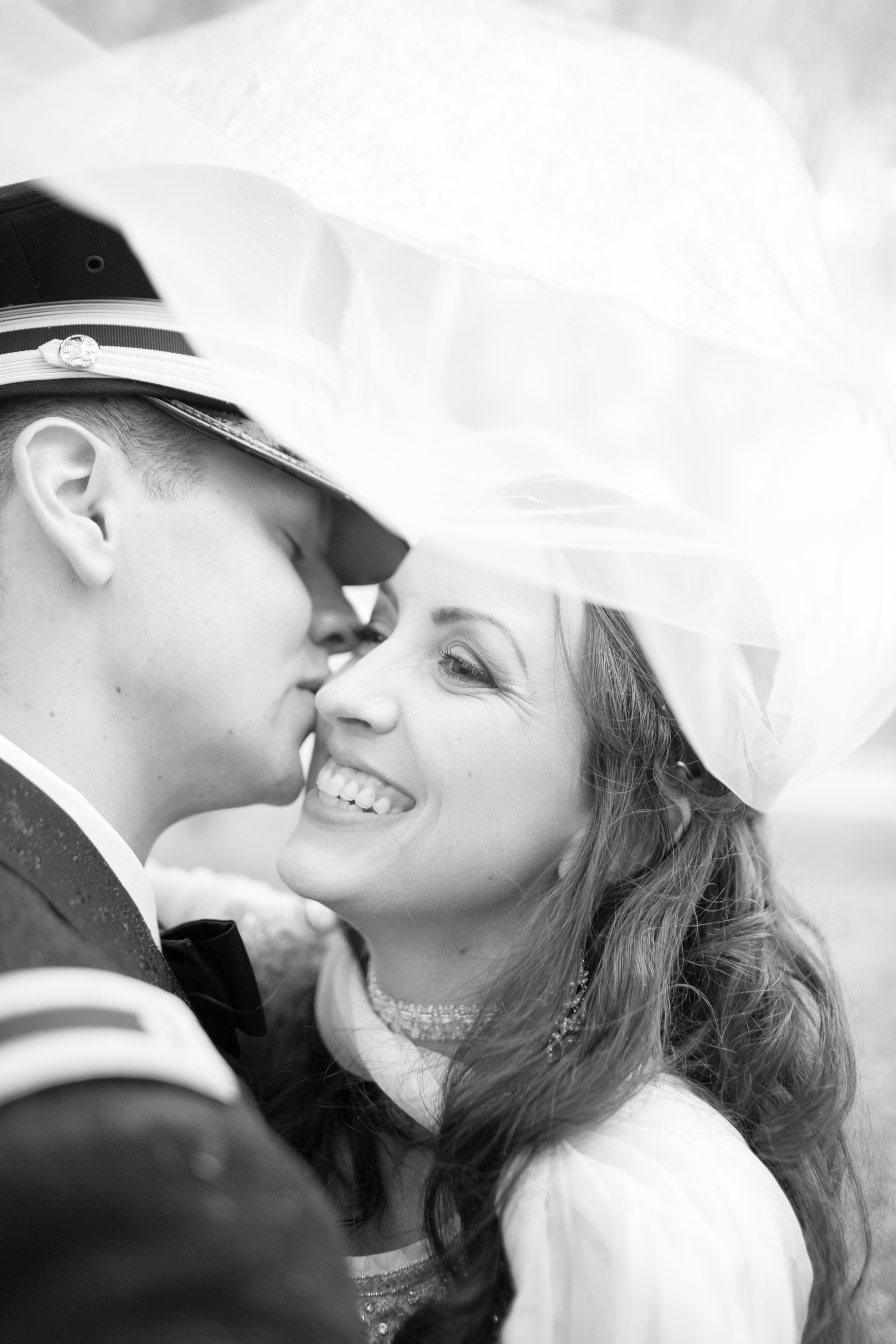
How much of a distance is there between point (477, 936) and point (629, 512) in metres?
0.86

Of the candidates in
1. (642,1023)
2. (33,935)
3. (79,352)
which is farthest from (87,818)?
(642,1023)

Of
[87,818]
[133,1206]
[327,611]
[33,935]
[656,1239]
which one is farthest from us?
[327,611]

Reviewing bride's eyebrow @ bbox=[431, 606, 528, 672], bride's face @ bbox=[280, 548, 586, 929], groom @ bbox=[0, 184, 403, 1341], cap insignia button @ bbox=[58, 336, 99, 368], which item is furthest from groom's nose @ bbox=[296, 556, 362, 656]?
cap insignia button @ bbox=[58, 336, 99, 368]

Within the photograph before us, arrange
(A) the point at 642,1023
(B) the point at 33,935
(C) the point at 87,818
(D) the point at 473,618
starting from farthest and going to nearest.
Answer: (D) the point at 473,618
(A) the point at 642,1023
(C) the point at 87,818
(B) the point at 33,935

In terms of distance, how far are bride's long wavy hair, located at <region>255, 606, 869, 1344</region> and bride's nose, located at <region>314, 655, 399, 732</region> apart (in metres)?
0.33

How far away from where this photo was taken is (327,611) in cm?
222

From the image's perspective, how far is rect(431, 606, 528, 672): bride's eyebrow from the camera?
195cm

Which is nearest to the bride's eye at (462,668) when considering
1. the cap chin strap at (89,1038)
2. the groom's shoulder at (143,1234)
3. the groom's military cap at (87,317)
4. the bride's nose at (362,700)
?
the bride's nose at (362,700)

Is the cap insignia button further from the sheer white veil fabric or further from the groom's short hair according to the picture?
the sheer white veil fabric

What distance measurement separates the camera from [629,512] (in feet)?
5.68

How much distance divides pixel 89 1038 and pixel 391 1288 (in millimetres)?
1081

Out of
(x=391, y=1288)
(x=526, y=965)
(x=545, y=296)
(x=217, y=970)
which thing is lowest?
(x=391, y=1288)

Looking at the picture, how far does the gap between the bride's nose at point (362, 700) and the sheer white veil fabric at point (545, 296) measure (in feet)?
1.19

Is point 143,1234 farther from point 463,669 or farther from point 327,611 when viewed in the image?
point 327,611
